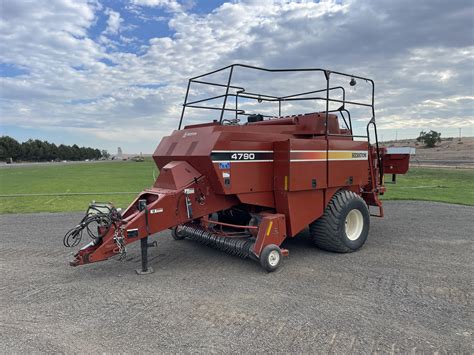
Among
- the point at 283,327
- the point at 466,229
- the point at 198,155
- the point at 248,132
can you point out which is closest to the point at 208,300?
the point at 283,327

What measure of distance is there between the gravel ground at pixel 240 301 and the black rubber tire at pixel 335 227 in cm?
18

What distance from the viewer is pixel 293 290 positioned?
481cm

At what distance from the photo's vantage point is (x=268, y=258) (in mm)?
5387

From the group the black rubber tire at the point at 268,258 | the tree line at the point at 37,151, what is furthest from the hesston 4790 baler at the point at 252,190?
the tree line at the point at 37,151

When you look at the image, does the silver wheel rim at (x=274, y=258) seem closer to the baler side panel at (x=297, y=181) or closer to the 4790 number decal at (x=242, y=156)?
the baler side panel at (x=297, y=181)

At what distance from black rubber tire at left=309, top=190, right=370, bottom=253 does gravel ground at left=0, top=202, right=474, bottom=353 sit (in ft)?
0.58

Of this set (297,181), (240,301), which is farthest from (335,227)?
(240,301)

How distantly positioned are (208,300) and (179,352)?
45.0 inches

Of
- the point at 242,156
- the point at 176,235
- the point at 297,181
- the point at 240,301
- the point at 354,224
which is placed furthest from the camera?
the point at 176,235

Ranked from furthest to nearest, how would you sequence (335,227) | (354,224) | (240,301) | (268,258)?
(354,224), (335,227), (268,258), (240,301)

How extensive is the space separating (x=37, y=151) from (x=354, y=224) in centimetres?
10480

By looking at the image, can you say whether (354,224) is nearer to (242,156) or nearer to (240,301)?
(242,156)

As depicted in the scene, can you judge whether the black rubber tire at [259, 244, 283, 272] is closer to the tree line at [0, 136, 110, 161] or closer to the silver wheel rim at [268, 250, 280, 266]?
the silver wheel rim at [268, 250, 280, 266]

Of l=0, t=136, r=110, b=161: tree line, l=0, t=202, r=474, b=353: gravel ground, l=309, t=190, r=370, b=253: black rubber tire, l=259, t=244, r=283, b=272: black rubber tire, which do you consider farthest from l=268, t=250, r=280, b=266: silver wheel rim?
l=0, t=136, r=110, b=161: tree line
